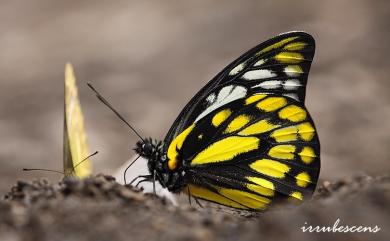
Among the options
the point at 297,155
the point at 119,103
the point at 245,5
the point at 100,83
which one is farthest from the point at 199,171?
the point at 245,5

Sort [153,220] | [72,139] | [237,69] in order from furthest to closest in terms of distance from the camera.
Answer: [237,69], [72,139], [153,220]

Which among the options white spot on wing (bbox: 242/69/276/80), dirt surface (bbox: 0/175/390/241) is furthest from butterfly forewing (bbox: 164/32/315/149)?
dirt surface (bbox: 0/175/390/241)

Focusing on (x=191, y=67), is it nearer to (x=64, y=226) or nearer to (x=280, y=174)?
(x=280, y=174)

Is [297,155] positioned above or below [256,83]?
below

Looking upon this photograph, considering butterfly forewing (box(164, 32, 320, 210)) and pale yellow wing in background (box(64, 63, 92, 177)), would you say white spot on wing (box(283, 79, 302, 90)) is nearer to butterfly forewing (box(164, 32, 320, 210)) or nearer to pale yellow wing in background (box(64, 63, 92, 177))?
butterfly forewing (box(164, 32, 320, 210))

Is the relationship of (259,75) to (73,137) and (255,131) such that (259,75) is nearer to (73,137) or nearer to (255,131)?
(255,131)

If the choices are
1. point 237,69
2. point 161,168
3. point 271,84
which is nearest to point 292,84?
point 271,84
